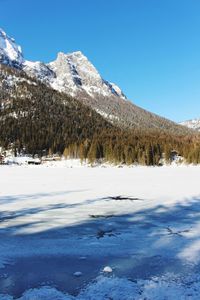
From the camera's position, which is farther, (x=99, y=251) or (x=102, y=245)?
(x=102, y=245)

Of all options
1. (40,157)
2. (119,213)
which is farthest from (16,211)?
(40,157)

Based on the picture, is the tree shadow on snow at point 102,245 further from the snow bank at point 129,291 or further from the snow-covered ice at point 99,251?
the snow bank at point 129,291

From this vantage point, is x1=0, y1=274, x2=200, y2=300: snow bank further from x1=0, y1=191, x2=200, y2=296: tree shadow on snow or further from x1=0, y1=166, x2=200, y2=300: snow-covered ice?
x1=0, y1=191, x2=200, y2=296: tree shadow on snow

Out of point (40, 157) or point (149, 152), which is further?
point (40, 157)

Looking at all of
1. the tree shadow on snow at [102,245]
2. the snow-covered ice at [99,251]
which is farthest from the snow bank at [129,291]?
the tree shadow on snow at [102,245]

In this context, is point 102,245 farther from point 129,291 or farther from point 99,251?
point 129,291

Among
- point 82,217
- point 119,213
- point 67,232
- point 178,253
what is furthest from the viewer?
point 119,213

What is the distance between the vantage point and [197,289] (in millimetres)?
8828

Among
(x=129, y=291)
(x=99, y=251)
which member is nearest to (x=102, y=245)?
(x=99, y=251)

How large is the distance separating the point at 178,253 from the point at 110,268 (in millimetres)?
2517

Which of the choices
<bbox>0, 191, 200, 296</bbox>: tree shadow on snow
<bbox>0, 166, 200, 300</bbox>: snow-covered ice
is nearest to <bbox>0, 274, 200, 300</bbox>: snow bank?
<bbox>0, 166, 200, 300</bbox>: snow-covered ice

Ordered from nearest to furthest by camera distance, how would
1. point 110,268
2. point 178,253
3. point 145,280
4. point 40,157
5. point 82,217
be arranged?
point 145,280 → point 110,268 → point 178,253 → point 82,217 → point 40,157

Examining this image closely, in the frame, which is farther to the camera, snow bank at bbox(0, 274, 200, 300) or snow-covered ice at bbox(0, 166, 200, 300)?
snow-covered ice at bbox(0, 166, 200, 300)

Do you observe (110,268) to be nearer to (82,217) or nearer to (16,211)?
(82,217)
